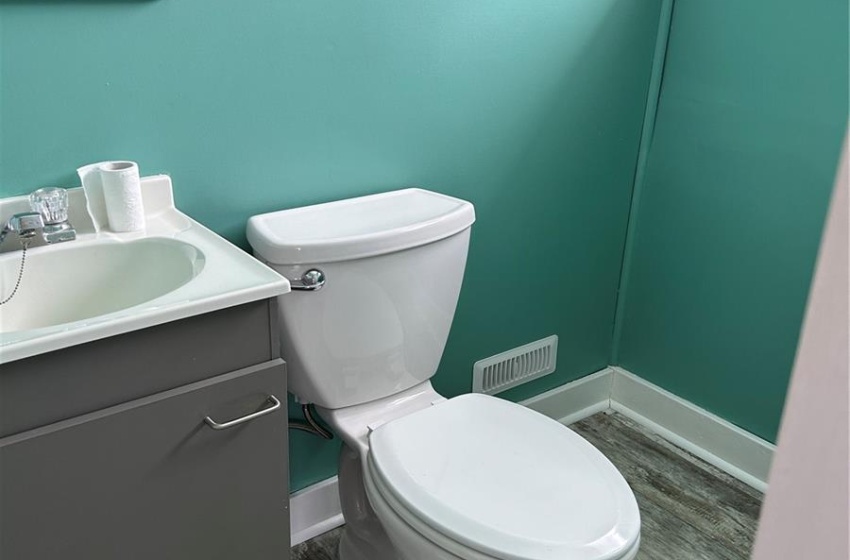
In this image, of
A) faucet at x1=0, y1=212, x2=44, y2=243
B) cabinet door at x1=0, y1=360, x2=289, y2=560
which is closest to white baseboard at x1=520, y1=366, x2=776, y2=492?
cabinet door at x1=0, y1=360, x2=289, y2=560

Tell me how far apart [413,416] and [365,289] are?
0.25 meters

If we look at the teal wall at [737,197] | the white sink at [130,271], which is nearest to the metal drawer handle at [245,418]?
the white sink at [130,271]

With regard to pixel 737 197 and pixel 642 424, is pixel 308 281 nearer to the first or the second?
pixel 737 197

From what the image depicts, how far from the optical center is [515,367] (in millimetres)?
2096

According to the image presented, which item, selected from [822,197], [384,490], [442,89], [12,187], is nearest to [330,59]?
[442,89]

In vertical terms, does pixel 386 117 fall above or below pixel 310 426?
above

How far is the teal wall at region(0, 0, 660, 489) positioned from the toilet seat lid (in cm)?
43

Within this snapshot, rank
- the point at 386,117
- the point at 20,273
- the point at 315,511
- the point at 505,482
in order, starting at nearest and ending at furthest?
1. the point at 20,273
2. the point at 505,482
3. the point at 386,117
4. the point at 315,511

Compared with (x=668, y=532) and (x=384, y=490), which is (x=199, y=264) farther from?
(x=668, y=532)

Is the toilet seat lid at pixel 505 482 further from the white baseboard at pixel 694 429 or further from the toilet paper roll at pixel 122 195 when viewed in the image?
the white baseboard at pixel 694 429

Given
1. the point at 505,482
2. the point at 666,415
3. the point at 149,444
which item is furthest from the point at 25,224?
the point at 666,415

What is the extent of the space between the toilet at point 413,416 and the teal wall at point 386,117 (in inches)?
4.8

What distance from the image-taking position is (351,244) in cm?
135

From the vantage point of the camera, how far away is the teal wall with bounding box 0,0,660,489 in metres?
1.25
